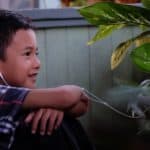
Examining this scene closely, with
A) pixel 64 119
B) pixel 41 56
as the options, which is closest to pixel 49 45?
pixel 41 56

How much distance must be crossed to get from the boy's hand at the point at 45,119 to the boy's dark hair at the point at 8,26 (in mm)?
261

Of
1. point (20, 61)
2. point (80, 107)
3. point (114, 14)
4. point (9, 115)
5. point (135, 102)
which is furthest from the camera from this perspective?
point (135, 102)

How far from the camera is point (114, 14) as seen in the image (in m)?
1.88

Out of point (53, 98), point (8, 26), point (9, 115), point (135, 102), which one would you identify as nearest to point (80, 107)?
point (53, 98)

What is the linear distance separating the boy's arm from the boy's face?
Result: 0.18 meters

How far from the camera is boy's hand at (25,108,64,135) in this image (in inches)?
59.6

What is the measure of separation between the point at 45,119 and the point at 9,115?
102 mm

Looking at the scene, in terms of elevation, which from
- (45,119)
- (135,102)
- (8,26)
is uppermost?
(8,26)

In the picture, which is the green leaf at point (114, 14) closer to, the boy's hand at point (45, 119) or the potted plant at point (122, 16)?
the potted plant at point (122, 16)

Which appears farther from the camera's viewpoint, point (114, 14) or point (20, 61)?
point (114, 14)

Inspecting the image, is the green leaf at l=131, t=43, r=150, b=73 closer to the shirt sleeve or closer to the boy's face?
the boy's face

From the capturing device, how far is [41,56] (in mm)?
3422

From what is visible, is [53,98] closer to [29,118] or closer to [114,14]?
[29,118]

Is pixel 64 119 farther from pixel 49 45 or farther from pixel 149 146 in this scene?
pixel 49 45
